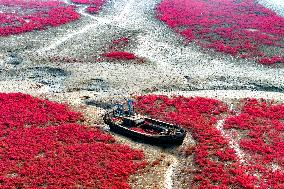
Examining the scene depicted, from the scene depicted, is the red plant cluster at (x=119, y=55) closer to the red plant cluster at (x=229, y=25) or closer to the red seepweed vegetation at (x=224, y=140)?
the red plant cluster at (x=229, y=25)

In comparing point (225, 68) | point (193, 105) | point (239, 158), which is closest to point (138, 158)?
point (239, 158)

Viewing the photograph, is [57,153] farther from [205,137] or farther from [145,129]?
[205,137]

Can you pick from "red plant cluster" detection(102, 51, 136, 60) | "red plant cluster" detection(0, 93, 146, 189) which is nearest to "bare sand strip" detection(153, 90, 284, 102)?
"red plant cluster" detection(102, 51, 136, 60)

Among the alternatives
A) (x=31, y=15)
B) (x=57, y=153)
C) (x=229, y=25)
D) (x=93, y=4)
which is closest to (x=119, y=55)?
(x=57, y=153)

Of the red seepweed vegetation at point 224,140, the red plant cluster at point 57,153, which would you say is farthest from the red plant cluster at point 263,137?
the red plant cluster at point 57,153

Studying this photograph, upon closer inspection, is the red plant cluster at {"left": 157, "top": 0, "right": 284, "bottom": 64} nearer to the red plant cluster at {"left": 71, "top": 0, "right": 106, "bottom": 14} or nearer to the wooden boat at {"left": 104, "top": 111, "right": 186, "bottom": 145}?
the red plant cluster at {"left": 71, "top": 0, "right": 106, "bottom": 14}

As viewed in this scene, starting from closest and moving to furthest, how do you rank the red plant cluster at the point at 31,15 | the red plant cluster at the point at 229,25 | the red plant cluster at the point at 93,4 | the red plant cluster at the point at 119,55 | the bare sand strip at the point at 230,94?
1. the bare sand strip at the point at 230,94
2. the red plant cluster at the point at 119,55
3. the red plant cluster at the point at 229,25
4. the red plant cluster at the point at 31,15
5. the red plant cluster at the point at 93,4

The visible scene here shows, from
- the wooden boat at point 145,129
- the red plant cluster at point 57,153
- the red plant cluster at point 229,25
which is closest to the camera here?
the red plant cluster at point 57,153
